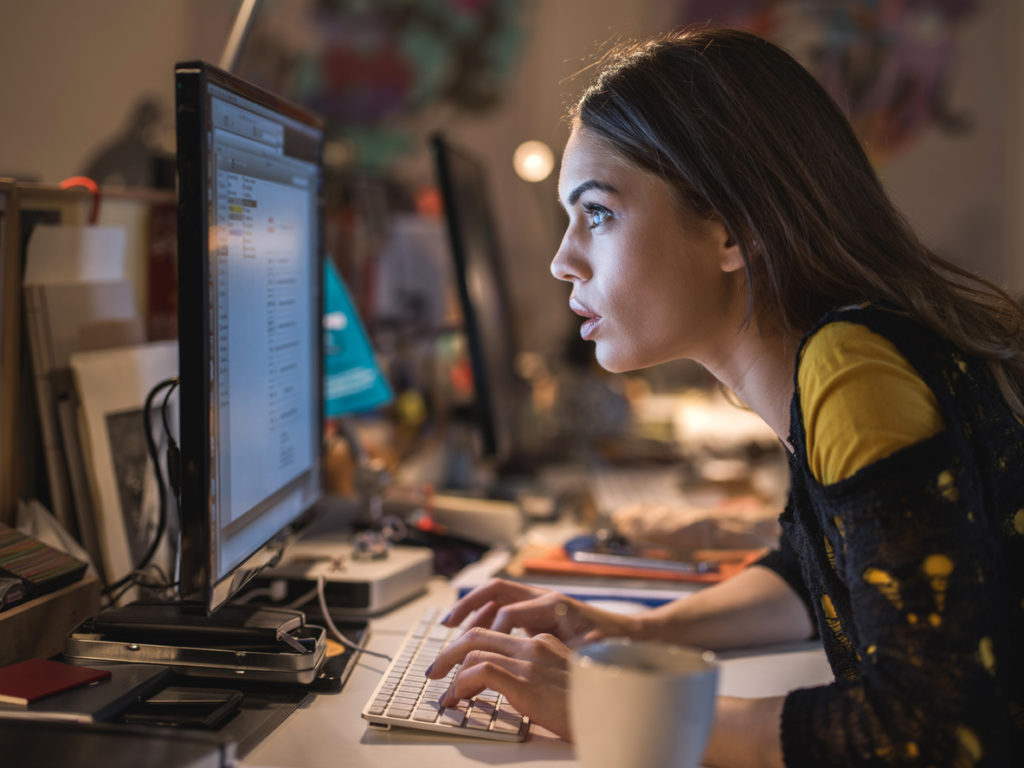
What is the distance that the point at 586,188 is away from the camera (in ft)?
2.74

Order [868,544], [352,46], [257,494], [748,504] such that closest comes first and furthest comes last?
[868,544]
[257,494]
[748,504]
[352,46]

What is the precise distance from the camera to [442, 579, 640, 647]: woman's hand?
2.92 feet

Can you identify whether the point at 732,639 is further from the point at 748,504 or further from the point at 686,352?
the point at 748,504

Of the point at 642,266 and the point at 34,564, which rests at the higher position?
the point at 642,266

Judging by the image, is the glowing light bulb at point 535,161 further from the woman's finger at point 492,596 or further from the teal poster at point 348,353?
the woman's finger at point 492,596

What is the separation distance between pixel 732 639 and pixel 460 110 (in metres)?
3.05

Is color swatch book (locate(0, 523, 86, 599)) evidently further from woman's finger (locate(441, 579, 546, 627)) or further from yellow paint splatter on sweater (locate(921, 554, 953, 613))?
yellow paint splatter on sweater (locate(921, 554, 953, 613))

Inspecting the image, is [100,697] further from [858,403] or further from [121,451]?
[858,403]

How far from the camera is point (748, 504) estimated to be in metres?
1.77

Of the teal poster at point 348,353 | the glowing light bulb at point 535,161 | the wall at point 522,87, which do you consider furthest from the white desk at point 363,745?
the wall at point 522,87

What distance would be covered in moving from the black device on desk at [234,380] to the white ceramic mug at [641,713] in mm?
326

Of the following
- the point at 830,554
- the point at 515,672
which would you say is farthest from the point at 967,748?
the point at 515,672

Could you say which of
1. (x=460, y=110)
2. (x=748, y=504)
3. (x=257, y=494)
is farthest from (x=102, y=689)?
(x=460, y=110)

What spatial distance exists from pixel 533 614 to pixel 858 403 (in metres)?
0.39
